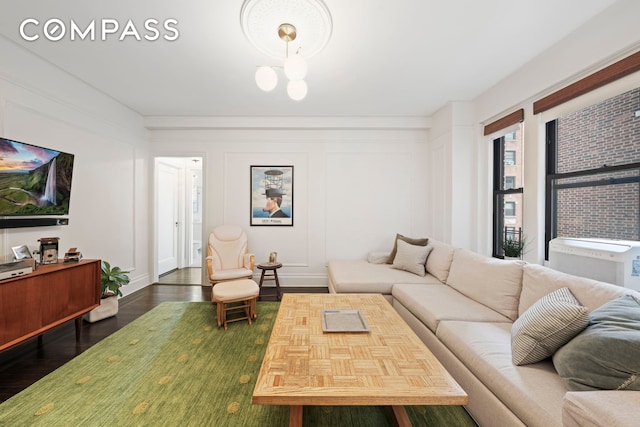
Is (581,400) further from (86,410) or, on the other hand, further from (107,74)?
(107,74)

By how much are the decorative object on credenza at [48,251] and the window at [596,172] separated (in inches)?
195

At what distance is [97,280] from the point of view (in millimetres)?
2707

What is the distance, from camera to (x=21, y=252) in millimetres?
2369

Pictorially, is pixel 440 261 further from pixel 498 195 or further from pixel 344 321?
pixel 344 321

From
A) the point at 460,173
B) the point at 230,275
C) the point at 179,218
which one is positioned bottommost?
the point at 230,275

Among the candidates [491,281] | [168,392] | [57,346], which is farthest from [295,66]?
[57,346]

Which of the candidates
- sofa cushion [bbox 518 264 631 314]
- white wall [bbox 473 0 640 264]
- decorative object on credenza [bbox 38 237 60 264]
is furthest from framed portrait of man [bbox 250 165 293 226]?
sofa cushion [bbox 518 264 631 314]

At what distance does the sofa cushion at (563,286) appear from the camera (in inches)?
55.9

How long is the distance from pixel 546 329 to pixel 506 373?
0.30m

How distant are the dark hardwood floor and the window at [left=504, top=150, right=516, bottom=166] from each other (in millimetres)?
3768

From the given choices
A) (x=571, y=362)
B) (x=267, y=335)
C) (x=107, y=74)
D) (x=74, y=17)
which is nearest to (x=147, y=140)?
(x=107, y=74)

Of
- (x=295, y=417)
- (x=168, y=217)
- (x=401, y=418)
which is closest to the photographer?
(x=295, y=417)

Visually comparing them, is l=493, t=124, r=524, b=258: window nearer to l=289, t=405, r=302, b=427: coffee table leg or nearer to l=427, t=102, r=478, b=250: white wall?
l=427, t=102, r=478, b=250: white wall

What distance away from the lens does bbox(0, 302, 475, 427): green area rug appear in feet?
5.14
